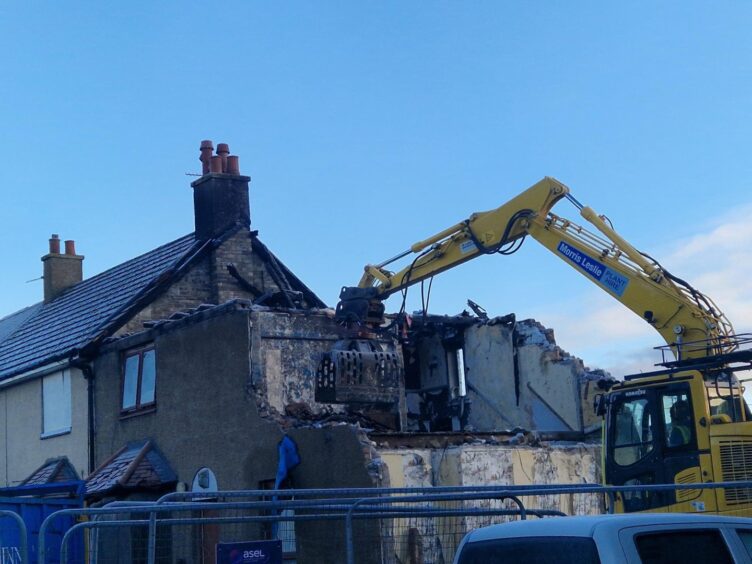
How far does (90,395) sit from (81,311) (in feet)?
13.8

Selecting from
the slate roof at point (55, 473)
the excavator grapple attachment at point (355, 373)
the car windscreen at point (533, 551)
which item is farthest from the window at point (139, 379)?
the car windscreen at point (533, 551)

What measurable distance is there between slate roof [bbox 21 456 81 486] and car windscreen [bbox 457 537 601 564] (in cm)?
1773

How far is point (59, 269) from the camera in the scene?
104 ft

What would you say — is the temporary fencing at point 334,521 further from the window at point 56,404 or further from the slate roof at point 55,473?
the window at point 56,404

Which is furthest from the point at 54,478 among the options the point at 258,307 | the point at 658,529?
the point at 658,529

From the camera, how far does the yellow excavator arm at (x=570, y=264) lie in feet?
45.1

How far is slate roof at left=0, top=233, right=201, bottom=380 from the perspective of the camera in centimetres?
2495

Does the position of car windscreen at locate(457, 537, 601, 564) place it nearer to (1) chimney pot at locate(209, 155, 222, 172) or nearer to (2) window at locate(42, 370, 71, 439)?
(2) window at locate(42, 370, 71, 439)

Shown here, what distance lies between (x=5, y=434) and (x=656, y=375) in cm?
1828

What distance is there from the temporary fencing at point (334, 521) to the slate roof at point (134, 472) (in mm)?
2345

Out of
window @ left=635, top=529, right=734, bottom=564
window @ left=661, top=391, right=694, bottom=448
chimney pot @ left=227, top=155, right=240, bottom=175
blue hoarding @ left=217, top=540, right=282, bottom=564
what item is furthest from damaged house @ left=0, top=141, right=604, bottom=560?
window @ left=635, top=529, right=734, bottom=564

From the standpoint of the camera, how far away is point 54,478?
23.6 m

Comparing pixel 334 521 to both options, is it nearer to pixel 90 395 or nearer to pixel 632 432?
pixel 632 432

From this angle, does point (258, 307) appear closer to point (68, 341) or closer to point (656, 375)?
point (68, 341)
